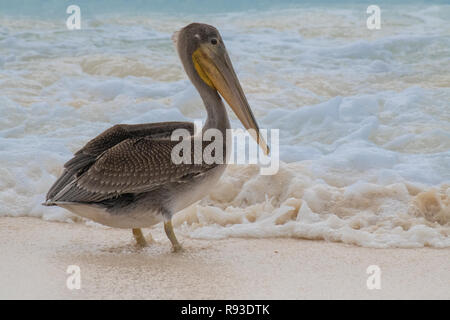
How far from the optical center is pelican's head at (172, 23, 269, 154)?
3787 mm

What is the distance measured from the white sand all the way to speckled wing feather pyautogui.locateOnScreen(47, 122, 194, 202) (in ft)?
1.44

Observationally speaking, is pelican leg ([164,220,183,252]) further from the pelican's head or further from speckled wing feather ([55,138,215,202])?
the pelican's head

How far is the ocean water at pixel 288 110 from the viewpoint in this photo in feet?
14.7

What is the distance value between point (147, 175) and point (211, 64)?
0.77 meters

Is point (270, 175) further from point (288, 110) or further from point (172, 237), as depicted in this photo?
point (288, 110)

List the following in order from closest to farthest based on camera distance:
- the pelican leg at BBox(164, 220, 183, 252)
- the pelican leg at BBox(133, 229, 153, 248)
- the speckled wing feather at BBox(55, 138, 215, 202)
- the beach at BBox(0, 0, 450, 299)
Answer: the beach at BBox(0, 0, 450, 299) < the speckled wing feather at BBox(55, 138, 215, 202) < the pelican leg at BBox(164, 220, 183, 252) < the pelican leg at BBox(133, 229, 153, 248)

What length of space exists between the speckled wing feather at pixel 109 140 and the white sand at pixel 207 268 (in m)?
0.44

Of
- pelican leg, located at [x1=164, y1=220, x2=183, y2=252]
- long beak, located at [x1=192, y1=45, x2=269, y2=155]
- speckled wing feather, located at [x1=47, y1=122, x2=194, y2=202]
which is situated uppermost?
long beak, located at [x1=192, y1=45, x2=269, y2=155]

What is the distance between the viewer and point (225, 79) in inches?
152

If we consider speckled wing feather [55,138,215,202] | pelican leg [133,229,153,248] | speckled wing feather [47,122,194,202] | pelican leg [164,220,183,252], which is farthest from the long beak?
pelican leg [133,229,153,248]

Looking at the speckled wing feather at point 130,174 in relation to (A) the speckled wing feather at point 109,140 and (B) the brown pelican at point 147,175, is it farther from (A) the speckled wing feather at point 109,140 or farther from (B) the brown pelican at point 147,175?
(A) the speckled wing feather at point 109,140

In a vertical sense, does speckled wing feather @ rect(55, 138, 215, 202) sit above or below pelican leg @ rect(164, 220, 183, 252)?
→ above

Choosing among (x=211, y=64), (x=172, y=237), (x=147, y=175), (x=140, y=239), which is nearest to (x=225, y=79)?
(x=211, y=64)

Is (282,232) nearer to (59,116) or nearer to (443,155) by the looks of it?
(443,155)
